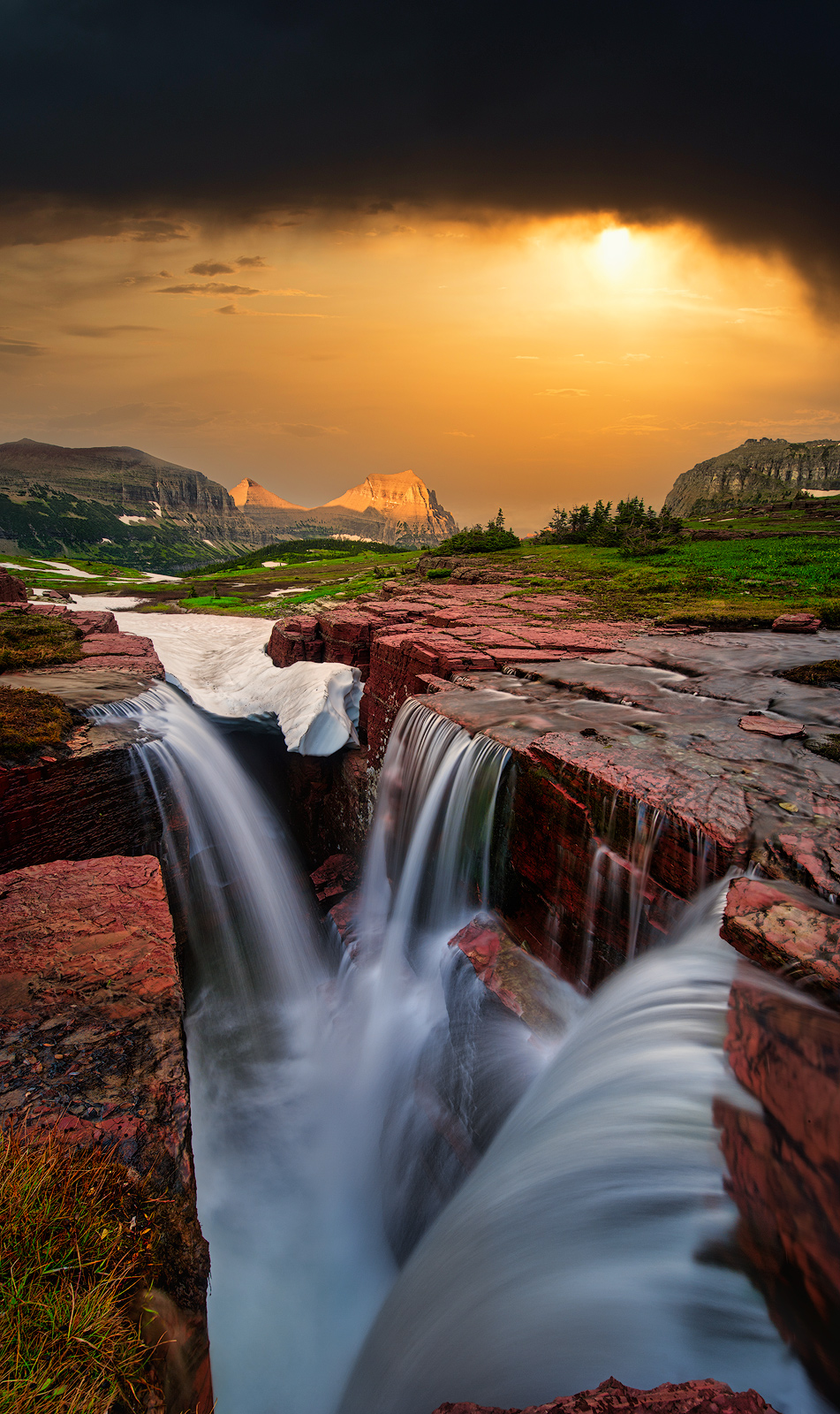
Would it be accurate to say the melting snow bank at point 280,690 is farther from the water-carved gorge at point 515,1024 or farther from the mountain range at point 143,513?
the mountain range at point 143,513

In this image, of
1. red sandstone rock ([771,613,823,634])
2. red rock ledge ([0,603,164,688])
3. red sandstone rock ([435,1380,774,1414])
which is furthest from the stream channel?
red sandstone rock ([771,613,823,634])

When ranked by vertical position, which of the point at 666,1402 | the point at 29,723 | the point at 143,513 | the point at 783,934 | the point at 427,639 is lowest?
the point at 666,1402

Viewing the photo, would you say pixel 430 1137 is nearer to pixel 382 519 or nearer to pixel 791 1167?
pixel 791 1167

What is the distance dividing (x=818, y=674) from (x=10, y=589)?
14747 mm

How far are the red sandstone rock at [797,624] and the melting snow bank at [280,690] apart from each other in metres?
6.26

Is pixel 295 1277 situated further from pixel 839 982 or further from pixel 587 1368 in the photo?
→ pixel 839 982

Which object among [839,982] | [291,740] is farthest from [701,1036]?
[291,740]

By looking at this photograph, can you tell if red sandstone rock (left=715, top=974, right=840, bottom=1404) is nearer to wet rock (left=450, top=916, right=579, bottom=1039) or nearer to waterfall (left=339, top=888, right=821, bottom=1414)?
waterfall (left=339, top=888, right=821, bottom=1414)

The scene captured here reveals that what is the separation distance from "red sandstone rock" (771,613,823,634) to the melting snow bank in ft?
20.5

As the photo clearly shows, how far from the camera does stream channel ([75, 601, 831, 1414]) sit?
79.6 inches

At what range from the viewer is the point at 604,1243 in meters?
2.19

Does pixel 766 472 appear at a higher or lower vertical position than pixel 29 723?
higher

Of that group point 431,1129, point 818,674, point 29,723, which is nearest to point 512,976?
point 431,1129

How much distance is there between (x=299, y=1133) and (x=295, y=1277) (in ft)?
3.55
